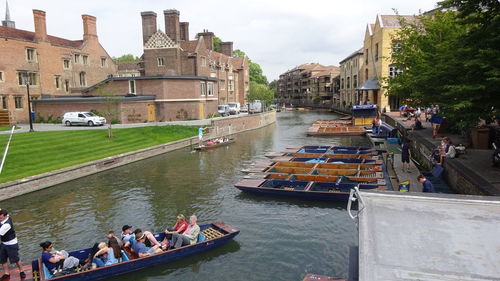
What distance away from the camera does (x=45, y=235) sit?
47.5 feet

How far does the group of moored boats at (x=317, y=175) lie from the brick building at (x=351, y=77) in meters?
42.7

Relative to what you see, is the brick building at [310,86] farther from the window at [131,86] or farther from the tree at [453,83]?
the tree at [453,83]

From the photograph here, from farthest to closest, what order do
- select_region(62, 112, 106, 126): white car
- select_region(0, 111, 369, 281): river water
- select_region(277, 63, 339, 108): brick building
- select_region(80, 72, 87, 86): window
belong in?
select_region(277, 63, 339, 108): brick building
select_region(80, 72, 87, 86): window
select_region(62, 112, 106, 126): white car
select_region(0, 111, 369, 281): river water

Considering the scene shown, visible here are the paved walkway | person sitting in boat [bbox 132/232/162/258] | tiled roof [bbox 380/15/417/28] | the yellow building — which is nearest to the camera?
person sitting in boat [bbox 132/232/162/258]

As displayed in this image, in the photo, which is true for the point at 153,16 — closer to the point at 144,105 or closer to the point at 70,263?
the point at 144,105

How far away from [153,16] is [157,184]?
3879cm

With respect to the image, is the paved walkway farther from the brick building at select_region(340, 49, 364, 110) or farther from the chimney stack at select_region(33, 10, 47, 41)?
the brick building at select_region(340, 49, 364, 110)

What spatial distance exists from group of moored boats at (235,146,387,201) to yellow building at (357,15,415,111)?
950 inches

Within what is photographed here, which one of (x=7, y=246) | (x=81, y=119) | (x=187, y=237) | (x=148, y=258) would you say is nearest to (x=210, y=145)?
(x=81, y=119)

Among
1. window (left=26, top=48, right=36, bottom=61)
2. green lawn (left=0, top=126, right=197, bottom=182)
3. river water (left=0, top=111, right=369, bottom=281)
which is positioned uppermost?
window (left=26, top=48, right=36, bottom=61)

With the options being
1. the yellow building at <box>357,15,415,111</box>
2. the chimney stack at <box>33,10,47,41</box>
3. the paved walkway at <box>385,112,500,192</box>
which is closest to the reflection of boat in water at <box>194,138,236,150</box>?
the paved walkway at <box>385,112,500,192</box>

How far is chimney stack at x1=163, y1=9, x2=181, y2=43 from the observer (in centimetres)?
5216

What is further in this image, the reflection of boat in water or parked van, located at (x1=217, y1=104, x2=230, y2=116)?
parked van, located at (x1=217, y1=104, x2=230, y2=116)

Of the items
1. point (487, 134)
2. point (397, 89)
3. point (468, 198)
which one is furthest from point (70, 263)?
point (397, 89)
